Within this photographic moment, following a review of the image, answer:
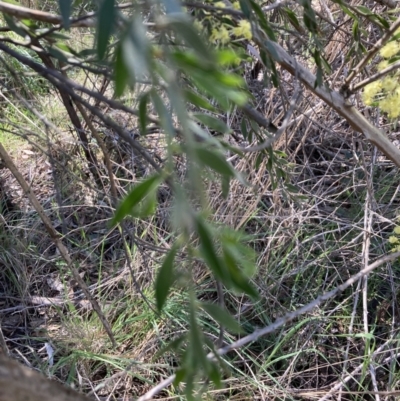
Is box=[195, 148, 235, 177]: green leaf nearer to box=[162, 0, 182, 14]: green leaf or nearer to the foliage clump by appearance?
box=[162, 0, 182, 14]: green leaf

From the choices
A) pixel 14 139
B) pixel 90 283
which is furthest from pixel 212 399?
pixel 14 139

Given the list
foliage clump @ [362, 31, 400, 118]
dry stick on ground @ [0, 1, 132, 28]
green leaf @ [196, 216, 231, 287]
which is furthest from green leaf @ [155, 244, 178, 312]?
foliage clump @ [362, 31, 400, 118]

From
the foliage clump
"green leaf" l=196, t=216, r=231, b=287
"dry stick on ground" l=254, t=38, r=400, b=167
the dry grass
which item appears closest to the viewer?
"green leaf" l=196, t=216, r=231, b=287

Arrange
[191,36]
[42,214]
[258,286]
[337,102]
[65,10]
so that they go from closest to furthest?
[191,36], [65,10], [337,102], [42,214], [258,286]

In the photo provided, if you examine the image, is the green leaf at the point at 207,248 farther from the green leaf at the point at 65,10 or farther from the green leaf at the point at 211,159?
the green leaf at the point at 65,10

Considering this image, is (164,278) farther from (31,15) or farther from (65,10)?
(31,15)

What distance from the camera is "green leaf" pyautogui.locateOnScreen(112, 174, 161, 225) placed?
37 centimetres

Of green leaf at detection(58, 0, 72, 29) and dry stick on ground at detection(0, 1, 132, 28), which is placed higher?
dry stick on ground at detection(0, 1, 132, 28)

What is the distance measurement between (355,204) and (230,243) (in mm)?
1569

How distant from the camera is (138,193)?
0.38 m

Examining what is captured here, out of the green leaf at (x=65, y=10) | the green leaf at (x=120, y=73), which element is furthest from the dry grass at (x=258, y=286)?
the green leaf at (x=120, y=73)

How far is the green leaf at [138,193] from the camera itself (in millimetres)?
373

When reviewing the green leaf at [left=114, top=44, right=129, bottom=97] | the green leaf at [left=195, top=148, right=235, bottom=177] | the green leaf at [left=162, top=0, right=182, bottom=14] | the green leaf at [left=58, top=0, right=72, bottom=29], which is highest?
the green leaf at [left=58, top=0, right=72, bottom=29]

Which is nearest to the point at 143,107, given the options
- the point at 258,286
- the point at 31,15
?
the point at 31,15
